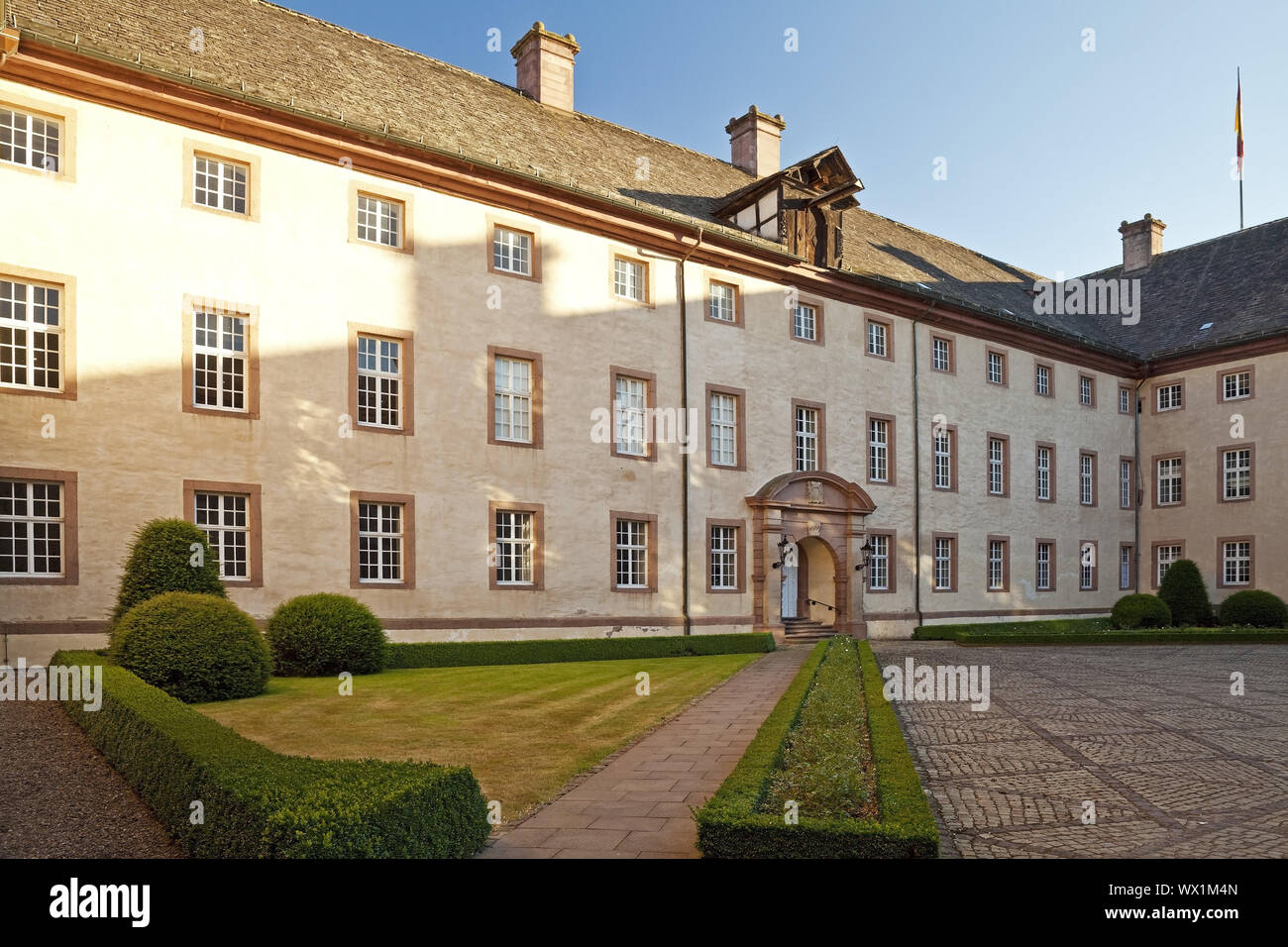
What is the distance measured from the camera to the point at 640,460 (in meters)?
24.2

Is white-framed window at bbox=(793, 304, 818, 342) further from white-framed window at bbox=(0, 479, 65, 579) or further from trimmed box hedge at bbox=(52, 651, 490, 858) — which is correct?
trimmed box hedge at bbox=(52, 651, 490, 858)

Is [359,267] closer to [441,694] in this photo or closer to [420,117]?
[420,117]

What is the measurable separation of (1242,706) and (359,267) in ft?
55.8

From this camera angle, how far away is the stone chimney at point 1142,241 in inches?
1738

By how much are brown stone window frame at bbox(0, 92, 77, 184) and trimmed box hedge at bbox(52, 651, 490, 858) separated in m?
12.8

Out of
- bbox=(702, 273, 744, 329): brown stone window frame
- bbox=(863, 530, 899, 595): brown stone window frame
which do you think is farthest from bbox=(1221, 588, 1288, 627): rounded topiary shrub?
bbox=(702, 273, 744, 329): brown stone window frame

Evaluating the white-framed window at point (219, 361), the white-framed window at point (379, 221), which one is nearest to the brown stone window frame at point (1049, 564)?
the white-framed window at point (379, 221)

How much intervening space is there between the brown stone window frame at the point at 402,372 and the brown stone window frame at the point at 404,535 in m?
1.31

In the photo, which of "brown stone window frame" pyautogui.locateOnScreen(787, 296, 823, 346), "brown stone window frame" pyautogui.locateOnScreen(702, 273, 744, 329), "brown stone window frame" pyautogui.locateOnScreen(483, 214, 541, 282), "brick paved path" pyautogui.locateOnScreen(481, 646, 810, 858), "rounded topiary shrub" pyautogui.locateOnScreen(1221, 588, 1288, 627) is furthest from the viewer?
"rounded topiary shrub" pyautogui.locateOnScreen(1221, 588, 1288, 627)

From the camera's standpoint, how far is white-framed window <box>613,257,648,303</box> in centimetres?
2448

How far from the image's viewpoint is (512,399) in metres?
22.3

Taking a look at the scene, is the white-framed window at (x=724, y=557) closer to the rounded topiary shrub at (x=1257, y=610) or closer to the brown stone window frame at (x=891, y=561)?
the brown stone window frame at (x=891, y=561)

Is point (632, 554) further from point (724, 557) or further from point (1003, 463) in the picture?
point (1003, 463)
